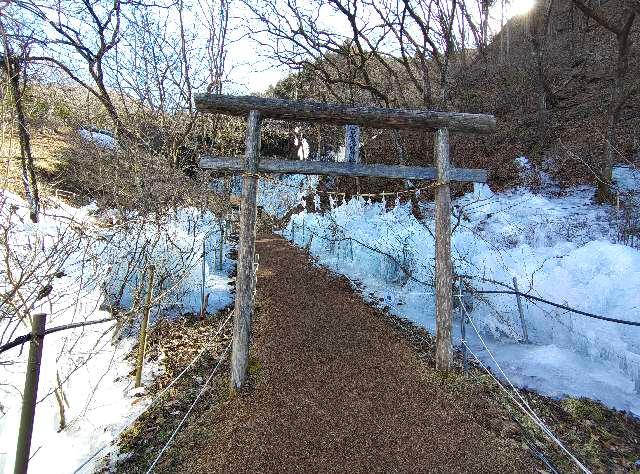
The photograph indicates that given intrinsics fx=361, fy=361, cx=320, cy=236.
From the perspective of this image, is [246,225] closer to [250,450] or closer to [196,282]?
[250,450]

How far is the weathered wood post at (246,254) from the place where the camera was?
480cm

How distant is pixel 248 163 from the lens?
190 inches

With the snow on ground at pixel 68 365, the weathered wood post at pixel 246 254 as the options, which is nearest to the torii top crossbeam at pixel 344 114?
the weathered wood post at pixel 246 254

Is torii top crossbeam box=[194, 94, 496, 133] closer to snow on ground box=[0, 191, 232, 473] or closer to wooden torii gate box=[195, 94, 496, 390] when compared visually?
wooden torii gate box=[195, 94, 496, 390]

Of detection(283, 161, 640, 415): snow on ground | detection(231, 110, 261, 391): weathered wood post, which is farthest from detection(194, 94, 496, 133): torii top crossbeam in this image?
detection(283, 161, 640, 415): snow on ground

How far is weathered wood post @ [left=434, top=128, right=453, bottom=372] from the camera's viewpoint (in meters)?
5.23

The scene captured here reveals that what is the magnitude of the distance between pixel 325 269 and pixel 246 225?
7.25 meters

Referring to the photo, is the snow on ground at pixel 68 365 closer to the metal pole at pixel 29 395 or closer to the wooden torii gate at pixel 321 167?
the metal pole at pixel 29 395

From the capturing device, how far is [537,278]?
7.04 m

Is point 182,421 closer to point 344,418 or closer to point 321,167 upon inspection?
point 344,418

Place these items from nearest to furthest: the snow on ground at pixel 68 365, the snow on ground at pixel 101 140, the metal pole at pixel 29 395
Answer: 1. the metal pole at pixel 29 395
2. the snow on ground at pixel 68 365
3. the snow on ground at pixel 101 140

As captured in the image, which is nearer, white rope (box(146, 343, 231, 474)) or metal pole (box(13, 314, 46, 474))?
metal pole (box(13, 314, 46, 474))

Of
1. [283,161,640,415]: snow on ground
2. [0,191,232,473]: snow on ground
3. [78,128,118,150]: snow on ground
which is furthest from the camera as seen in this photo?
[78,128,118,150]: snow on ground

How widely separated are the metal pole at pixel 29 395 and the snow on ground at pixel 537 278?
5.42 m
